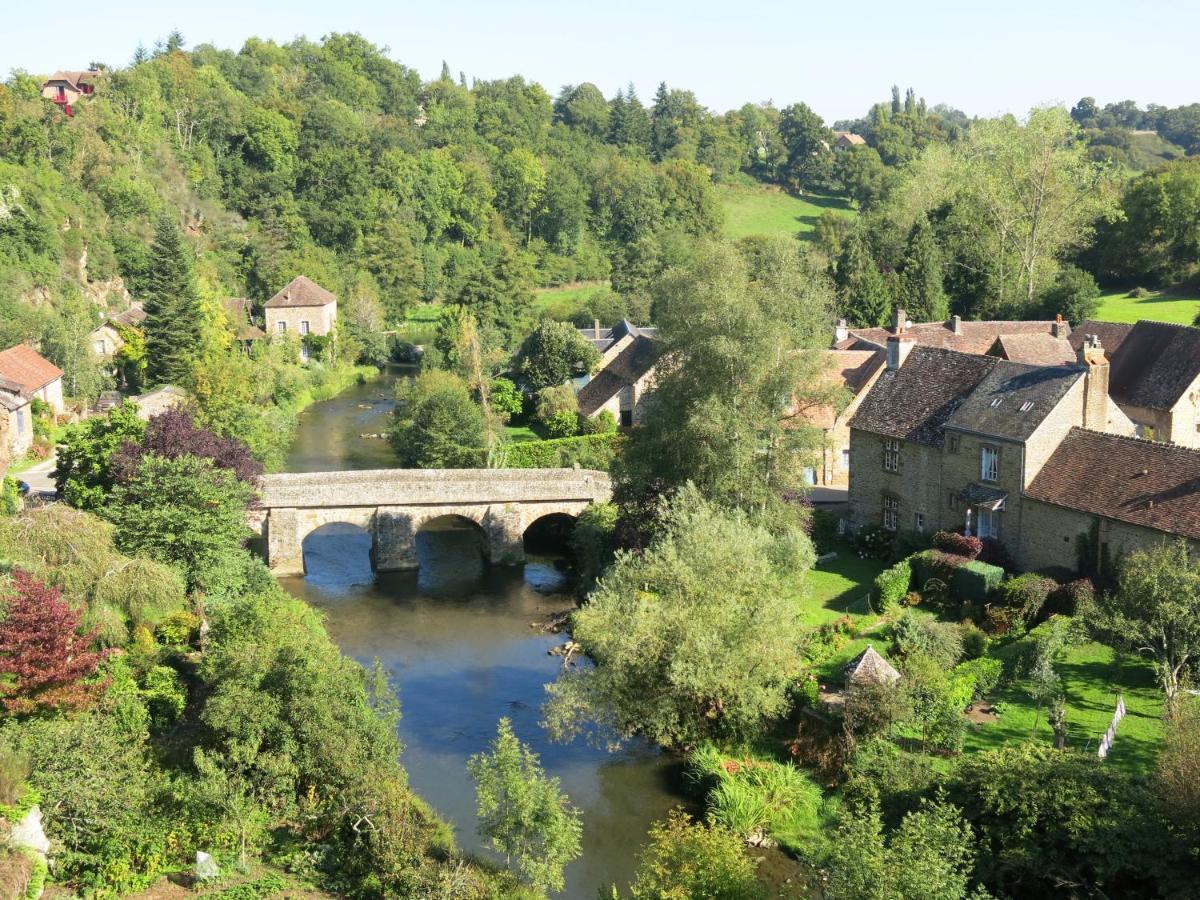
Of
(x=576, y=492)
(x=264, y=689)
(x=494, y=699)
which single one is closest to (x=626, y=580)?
(x=494, y=699)

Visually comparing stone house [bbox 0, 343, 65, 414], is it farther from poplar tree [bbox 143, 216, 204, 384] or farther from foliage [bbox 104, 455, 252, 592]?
foliage [bbox 104, 455, 252, 592]

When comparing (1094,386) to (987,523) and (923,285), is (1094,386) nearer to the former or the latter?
(987,523)

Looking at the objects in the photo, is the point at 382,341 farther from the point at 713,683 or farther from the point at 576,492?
the point at 713,683

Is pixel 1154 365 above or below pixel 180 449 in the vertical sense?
above

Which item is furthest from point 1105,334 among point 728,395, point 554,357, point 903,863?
point 903,863

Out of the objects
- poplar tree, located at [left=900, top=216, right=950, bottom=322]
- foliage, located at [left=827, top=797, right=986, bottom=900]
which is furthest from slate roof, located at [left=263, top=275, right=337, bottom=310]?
foliage, located at [left=827, top=797, right=986, bottom=900]
